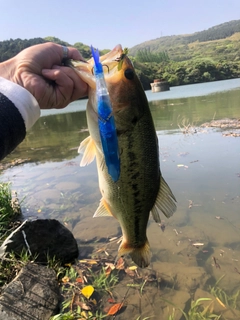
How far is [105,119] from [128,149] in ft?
0.98

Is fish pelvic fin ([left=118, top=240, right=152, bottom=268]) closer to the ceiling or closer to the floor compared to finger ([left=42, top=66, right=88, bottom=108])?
closer to the floor

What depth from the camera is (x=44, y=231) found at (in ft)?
15.0

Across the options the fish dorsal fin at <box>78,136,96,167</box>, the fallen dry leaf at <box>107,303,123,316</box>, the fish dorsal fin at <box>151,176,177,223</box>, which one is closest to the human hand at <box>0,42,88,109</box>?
the fish dorsal fin at <box>78,136,96,167</box>

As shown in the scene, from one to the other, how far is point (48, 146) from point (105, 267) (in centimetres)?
1130

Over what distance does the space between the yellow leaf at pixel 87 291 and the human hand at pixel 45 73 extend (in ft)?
9.04

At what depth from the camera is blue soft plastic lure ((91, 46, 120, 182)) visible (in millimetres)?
1424

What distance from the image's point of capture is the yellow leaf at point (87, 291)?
367cm

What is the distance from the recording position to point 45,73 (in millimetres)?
1879

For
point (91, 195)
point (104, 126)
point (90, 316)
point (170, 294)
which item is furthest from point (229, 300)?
point (91, 195)

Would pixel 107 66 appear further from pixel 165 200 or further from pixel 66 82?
pixel 165 200

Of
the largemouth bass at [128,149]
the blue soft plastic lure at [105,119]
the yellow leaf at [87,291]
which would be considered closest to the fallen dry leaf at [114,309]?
the yellow leaf at [87,291]

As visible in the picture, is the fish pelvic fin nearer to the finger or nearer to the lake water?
the finger

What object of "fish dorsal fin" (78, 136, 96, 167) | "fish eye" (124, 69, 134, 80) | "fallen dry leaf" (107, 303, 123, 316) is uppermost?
"fish eye" (124, 69, 134, 80)

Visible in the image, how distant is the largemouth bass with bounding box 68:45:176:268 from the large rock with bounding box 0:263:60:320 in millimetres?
1856
